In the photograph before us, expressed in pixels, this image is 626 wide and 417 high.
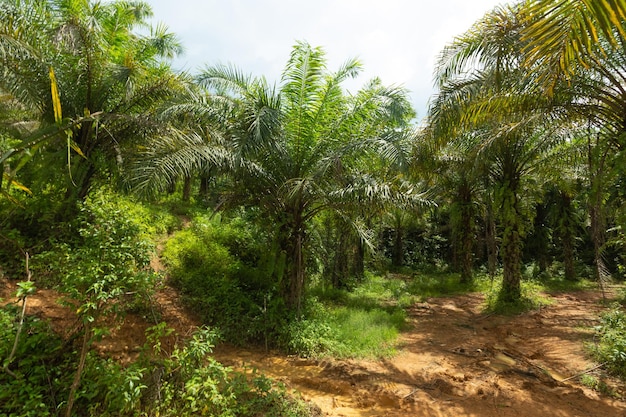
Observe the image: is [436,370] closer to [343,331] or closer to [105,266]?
[343,331]

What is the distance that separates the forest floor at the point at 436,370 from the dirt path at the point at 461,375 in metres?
0.01

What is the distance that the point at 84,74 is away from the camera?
6316 mm

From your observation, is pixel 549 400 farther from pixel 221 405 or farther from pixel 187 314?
pixel 187 314

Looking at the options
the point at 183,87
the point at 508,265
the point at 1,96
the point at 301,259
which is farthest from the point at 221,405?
the point at 1,96

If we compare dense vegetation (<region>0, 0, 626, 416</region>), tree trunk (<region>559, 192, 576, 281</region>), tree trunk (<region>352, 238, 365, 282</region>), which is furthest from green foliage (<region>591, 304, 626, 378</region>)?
tree trunk (<region>559, 192, 576, 281</region>)

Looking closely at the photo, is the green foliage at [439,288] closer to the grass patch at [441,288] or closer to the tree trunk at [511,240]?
the grass patch at [441,288]

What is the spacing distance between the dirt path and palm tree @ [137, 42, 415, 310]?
200cm

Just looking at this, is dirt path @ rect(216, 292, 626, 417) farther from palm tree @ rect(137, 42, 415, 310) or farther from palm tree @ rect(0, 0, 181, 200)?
palm tree @ rect(0, 0, 181, 200)

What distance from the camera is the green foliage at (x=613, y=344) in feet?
15.7

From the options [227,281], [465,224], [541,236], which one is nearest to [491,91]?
[227,281]

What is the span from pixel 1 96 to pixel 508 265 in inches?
576

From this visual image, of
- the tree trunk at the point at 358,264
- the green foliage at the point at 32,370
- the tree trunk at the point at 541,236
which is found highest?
the tree trunk at the point at 541,236

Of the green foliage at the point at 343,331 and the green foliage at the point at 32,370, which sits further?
the green foliage at the point at 343,331

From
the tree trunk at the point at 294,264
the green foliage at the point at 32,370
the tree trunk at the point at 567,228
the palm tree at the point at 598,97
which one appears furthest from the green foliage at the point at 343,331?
the tree trunk at the point at 567,228
